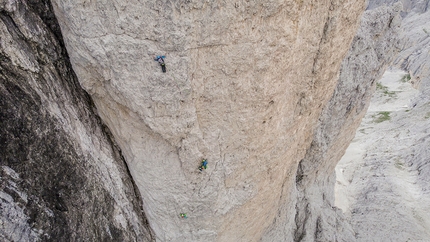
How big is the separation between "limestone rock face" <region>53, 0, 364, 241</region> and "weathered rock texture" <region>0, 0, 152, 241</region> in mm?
391

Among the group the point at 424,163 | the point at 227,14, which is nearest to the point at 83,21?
the point at 227,14

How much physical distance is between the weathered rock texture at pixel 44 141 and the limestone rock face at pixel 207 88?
0.39 meters

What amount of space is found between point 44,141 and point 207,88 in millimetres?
2363

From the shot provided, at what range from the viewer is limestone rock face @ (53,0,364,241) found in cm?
302

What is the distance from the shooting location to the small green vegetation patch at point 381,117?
69.4 feet

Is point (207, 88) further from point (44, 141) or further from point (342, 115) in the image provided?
point (342, 115)

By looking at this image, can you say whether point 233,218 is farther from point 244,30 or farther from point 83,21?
point 83,21

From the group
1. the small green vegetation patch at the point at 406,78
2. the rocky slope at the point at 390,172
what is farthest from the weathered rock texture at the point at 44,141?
the small green vegetation patch at the point at 406,78

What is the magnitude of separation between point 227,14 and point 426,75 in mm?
32970

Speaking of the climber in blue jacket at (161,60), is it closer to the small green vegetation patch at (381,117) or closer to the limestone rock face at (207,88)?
the limestone rock face at (207,88)

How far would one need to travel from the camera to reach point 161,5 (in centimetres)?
282

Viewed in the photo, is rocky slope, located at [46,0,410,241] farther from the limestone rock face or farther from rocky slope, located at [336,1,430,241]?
rocky slope, located at [336,1,430,241]

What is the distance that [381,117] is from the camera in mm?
21688

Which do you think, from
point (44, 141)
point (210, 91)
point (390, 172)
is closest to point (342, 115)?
point (210, 91)
